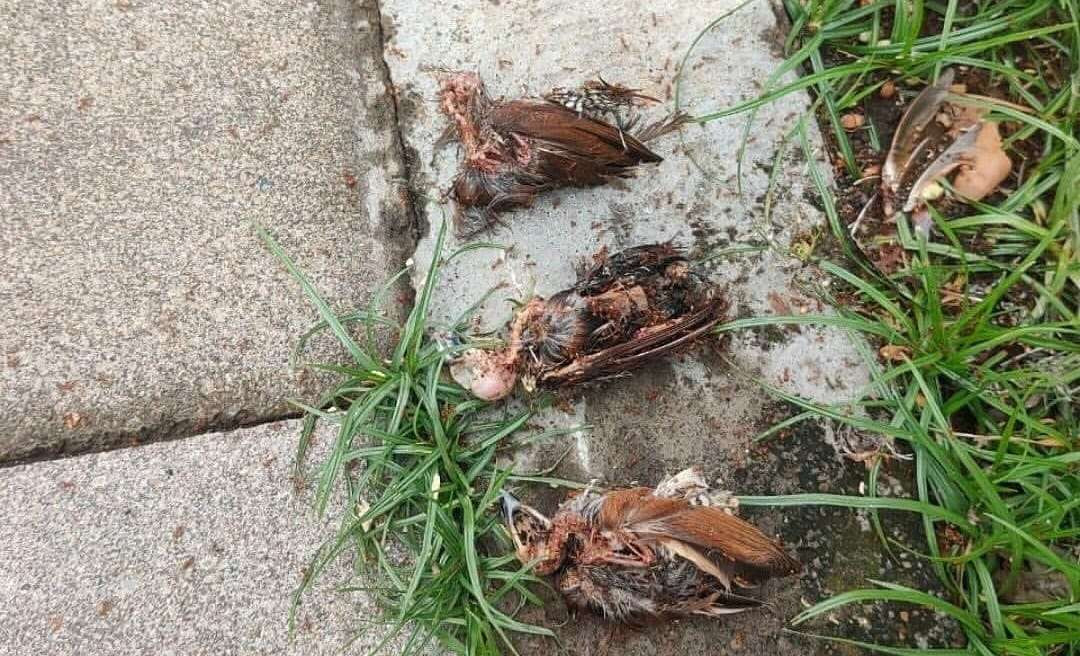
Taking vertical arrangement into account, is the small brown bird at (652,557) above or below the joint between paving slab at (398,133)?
below

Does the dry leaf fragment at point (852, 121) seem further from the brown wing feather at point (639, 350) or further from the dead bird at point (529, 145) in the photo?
the brown wing feather at point (639, 350)

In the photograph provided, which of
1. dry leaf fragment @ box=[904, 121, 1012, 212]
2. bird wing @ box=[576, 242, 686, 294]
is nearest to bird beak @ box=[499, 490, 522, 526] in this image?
bird wing @ box=[576, 242, 686, 294]

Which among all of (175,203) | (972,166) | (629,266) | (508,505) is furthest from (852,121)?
(175,203)

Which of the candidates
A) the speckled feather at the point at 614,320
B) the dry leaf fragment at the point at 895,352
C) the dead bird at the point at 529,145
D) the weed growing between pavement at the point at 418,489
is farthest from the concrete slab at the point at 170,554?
the dry leaf fragment at the point at 895,352

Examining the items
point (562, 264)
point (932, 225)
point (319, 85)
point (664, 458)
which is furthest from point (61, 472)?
point (932, 225)

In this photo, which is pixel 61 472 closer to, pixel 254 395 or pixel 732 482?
pixel 254 395
